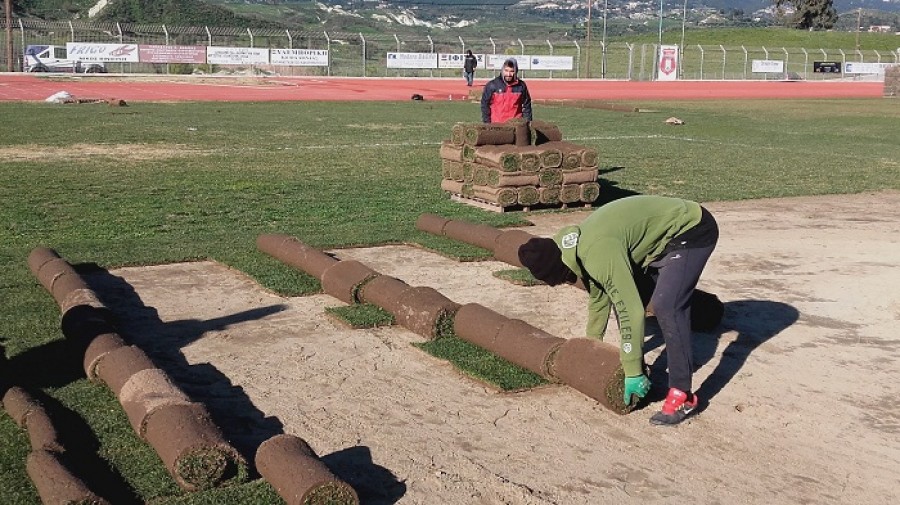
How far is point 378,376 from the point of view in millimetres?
7938

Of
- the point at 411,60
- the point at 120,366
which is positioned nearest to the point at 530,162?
the point at 120,366

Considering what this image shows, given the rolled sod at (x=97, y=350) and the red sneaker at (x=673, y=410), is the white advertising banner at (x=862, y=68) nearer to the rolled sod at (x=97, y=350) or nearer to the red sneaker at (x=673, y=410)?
the red sneaker at (x=673, y=410)

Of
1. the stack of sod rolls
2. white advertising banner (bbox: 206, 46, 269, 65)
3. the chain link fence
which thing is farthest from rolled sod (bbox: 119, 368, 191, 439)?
white advertising banner (bbox: 206, 46, 269, 65)

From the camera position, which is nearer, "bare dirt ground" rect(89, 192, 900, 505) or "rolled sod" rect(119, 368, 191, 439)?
"bare dirt ground" rect(89, 192, 900, 505)

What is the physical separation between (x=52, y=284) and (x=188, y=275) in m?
1.62

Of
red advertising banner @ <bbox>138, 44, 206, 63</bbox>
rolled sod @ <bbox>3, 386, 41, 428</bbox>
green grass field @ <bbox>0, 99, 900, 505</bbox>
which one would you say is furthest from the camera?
red advertising banner @ <bbox>138, 44, 206, 63</bbox>

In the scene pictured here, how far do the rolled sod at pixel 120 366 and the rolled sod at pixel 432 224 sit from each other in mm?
6040

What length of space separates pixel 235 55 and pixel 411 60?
10.6 metres

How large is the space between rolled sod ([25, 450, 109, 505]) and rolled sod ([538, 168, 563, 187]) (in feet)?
32.2

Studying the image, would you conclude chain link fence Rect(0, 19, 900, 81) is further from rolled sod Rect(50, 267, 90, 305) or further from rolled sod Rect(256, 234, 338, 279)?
rolled sod Rect(50, 267, 90, 305)

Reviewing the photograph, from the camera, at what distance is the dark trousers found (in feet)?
22.2

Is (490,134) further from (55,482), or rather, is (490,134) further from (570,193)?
(55,482)

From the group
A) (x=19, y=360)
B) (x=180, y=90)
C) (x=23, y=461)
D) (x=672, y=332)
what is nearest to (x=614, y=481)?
(x=672, y=332)

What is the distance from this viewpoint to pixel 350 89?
50062 millimetres
